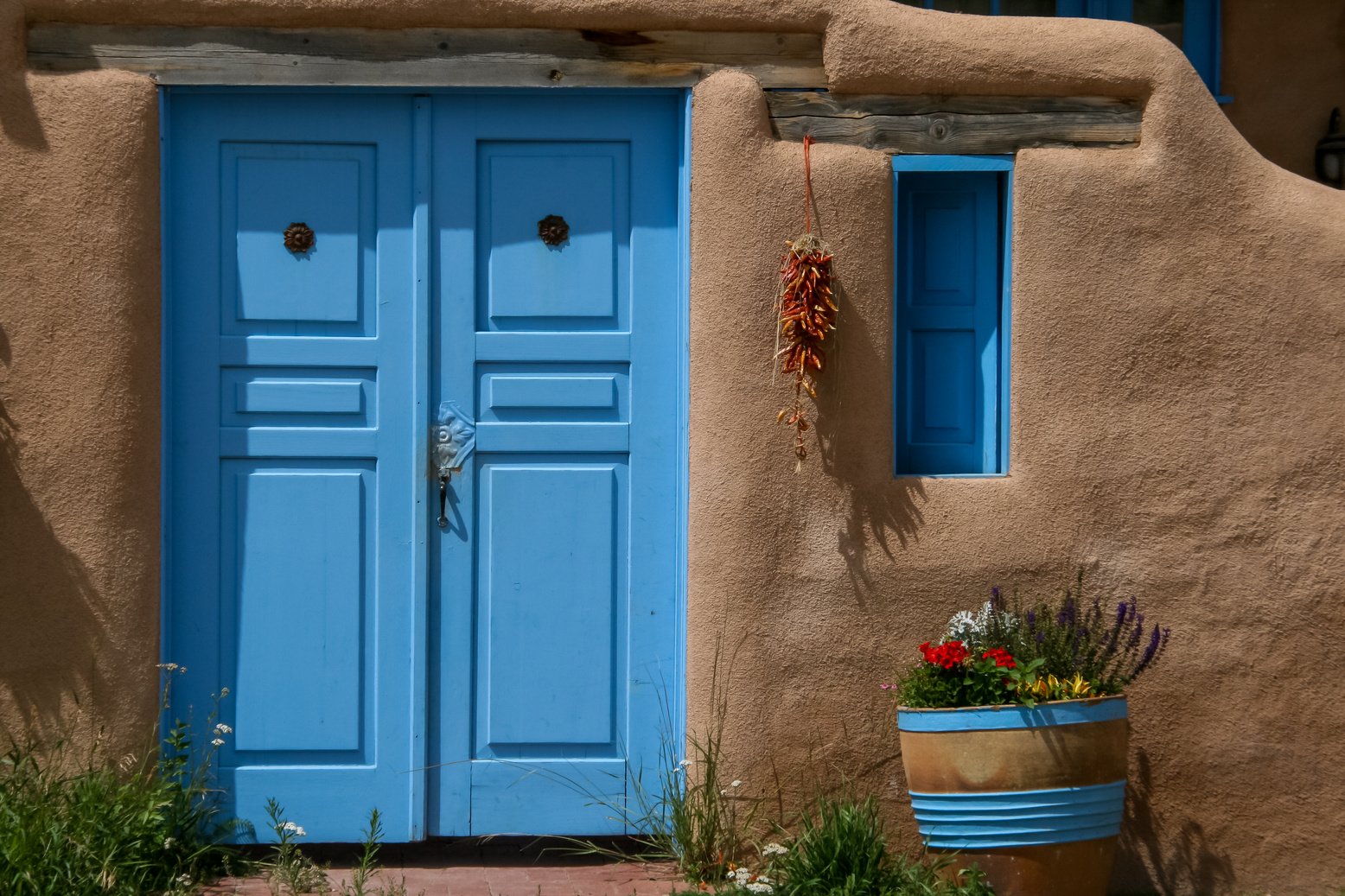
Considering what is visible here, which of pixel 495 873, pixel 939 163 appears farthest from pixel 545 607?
pixel 939 163

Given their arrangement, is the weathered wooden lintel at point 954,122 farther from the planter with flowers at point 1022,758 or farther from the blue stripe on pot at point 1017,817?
the blue stripe on pot at point 1017,817

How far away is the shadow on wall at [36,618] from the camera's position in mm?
3562

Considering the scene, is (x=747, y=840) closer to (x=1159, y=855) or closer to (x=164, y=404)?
(x=1159, y=855)

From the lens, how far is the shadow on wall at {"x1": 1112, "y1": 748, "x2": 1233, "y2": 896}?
149 inches

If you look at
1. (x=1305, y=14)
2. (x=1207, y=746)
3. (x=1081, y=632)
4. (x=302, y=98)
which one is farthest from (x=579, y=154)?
(x=1305, y=14)

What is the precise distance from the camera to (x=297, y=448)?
3832 millimetres

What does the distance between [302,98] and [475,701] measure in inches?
85.6

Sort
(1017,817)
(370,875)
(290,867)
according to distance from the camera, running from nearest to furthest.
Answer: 1. (1017,817)
2. (290,867)
3. (370,875)

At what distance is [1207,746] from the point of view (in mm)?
3785

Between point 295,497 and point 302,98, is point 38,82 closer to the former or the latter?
point 302,98

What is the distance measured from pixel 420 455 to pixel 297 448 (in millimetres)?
425

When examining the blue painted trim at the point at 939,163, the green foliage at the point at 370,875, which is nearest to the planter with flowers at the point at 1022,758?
the blue painted trim at the point at 939,163

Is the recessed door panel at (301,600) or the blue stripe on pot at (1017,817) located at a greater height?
the recessed door panel at (301,600)

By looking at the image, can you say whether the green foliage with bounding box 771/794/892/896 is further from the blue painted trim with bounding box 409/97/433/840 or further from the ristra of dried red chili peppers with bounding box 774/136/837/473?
the blue painted trim with bounding box 409/97/433/840
